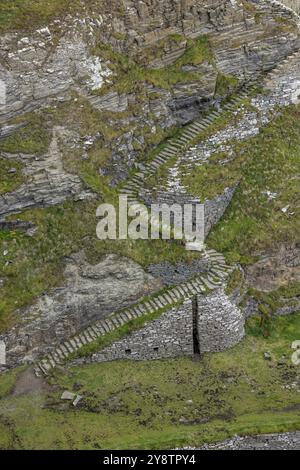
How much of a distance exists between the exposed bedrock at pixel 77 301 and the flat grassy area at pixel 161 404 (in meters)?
1.70

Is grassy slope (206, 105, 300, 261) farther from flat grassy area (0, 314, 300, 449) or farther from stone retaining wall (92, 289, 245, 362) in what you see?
flat grassy area (0, 314, 300, 449)

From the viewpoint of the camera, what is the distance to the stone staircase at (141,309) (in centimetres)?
3244

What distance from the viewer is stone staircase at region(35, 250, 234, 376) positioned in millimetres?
32438

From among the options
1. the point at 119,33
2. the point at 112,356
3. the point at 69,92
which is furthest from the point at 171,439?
the point at 119,33

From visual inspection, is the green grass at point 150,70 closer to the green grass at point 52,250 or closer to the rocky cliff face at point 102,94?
the rocky cliff face at point 102,94

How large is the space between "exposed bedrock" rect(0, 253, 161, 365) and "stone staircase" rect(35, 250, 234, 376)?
319mm

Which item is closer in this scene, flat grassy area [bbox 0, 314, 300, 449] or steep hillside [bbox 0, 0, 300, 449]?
flat grassy area [bbox 0, 314, 300, 449]

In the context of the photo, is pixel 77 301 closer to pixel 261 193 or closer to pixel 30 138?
pixel 30 138

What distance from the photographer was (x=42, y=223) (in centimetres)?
3250

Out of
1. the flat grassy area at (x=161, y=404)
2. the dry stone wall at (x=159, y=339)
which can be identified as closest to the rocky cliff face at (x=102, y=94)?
the dry stone wall at (x=159, y=339)

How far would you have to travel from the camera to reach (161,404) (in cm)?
3061

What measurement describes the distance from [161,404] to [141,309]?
4.68 m

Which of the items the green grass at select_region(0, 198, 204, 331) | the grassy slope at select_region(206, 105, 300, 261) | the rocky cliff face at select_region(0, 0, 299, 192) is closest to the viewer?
→ the green grass at select_region(0, 198, 204, 331)

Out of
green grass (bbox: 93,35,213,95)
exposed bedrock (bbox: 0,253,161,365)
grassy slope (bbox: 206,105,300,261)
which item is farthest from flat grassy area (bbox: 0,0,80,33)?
exposed bedrock (bbox: 0,253,161,365)
